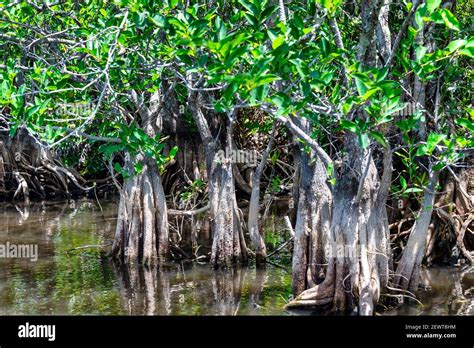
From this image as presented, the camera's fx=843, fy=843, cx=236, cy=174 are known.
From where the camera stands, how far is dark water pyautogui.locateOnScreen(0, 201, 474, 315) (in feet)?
30.2

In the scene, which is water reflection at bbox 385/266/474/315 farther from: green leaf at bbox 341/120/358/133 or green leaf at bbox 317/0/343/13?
green leaf at bbox 317/0/343/13

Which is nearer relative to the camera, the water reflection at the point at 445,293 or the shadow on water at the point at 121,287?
the water reflection at the point at 445,293

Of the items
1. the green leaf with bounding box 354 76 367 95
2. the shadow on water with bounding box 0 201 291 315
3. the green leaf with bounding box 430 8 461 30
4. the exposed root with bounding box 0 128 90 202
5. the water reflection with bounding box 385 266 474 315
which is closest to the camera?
the green leaf with bounding box 430 8 461 30

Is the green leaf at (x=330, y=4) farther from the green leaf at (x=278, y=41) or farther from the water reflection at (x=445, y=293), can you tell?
the water reflection at (x=445, y=293)

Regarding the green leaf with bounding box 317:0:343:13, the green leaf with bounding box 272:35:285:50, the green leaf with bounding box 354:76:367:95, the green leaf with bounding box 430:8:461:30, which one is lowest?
the green leaf with bounding box 354:76:367:95

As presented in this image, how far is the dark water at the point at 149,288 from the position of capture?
9203mm

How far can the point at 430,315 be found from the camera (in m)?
8.54

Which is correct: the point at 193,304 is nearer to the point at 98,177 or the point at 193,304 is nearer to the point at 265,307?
the point at 265,307

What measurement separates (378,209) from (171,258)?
14.0ft

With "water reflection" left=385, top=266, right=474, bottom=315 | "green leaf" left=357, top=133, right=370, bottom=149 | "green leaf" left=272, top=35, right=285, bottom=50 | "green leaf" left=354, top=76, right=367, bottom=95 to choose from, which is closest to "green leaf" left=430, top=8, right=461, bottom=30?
"green leaf" left=354, top=76, right=367, bottom=95

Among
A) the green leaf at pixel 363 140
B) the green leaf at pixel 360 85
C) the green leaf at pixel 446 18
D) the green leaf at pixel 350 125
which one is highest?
the green leaf at pixel 446 18

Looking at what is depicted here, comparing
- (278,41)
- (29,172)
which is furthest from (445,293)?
(29,172)

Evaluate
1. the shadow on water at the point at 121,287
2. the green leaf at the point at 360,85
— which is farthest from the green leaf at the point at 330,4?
the shadow on water at the point at 121,287

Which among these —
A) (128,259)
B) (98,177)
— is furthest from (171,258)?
(98,177)
